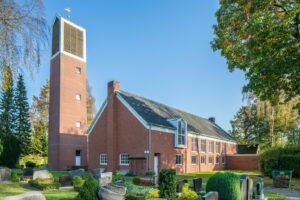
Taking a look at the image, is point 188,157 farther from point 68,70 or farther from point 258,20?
point 258,20

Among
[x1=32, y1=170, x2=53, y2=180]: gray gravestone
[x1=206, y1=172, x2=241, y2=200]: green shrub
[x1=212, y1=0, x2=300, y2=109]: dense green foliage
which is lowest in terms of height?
[x1=32, y1=170, x2=53, y2=180]: gray gravestone

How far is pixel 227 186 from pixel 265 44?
11.8 meters

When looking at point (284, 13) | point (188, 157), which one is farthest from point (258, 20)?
point (188, 157)

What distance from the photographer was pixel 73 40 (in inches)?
1572

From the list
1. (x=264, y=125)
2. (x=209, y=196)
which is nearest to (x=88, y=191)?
(x=209, y=196)

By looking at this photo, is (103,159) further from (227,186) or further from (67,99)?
(227,186)

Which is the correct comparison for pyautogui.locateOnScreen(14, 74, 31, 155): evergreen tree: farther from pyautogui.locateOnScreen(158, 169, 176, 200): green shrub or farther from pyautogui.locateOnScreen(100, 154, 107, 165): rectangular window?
pyautogui.locateOnScreen(158, 169, 176, 200): green shrub

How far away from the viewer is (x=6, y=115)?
154ft

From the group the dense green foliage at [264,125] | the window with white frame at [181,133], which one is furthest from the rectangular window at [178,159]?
the dense green foliage at [264,125]

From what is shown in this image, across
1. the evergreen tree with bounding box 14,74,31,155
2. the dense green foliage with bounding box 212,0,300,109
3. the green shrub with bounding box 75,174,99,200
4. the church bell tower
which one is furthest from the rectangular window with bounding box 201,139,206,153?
the green shrub with bounding box 75,174,99,200

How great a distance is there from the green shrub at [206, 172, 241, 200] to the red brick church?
1813cm

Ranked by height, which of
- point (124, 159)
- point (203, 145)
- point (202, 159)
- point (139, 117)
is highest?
point (139, 117)

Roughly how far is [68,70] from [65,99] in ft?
12.4

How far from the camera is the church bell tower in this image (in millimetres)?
36219
